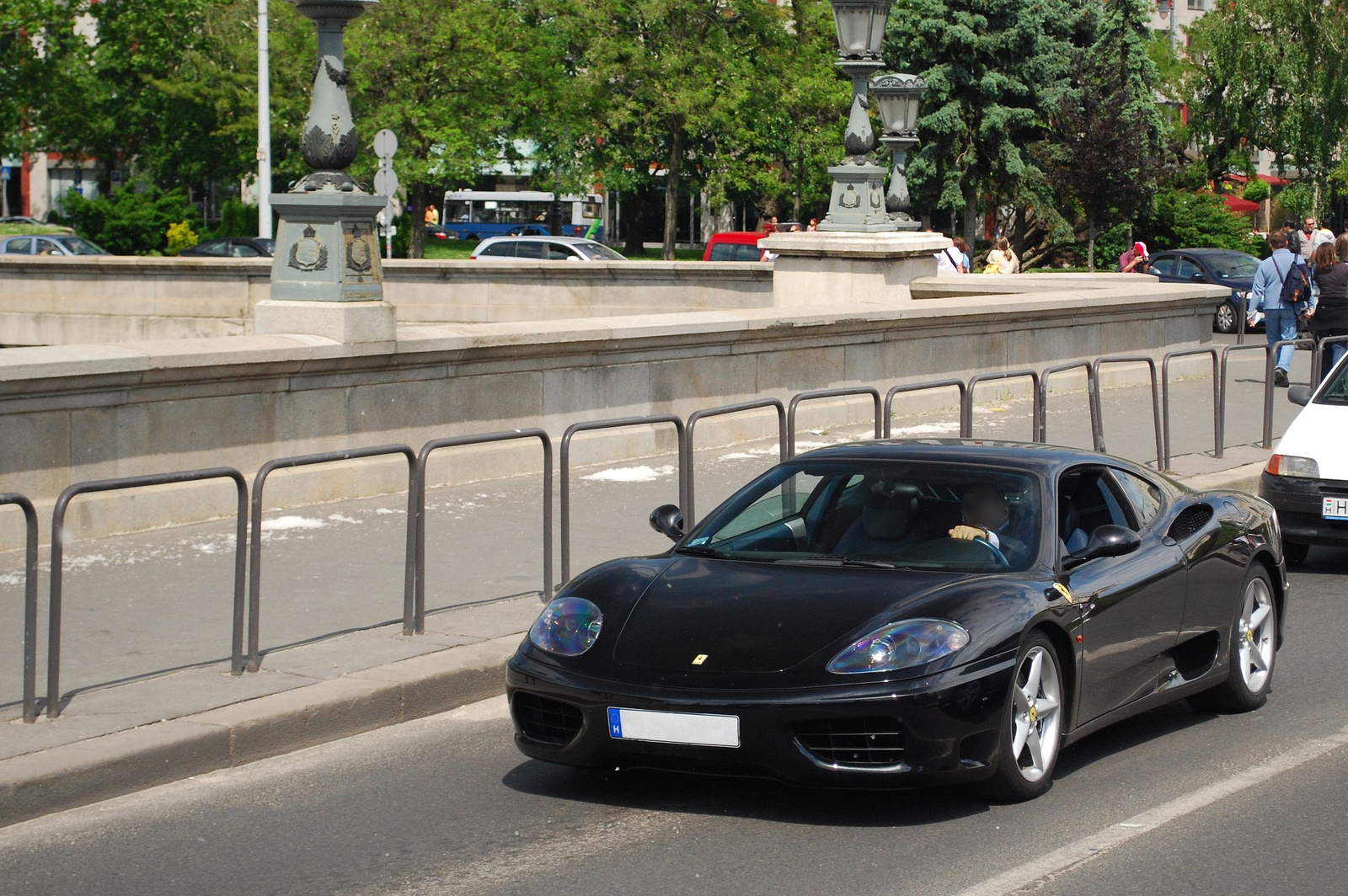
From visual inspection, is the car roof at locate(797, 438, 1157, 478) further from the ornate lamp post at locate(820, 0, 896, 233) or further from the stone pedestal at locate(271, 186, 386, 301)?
the ornate lamp post at locate(820, 0, 896, 233)

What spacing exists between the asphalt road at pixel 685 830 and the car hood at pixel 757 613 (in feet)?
1.81

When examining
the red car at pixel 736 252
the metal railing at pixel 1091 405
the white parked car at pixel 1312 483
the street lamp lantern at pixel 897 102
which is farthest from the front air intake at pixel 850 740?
the red car at pixel 736 252

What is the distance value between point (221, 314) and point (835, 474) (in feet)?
67.7

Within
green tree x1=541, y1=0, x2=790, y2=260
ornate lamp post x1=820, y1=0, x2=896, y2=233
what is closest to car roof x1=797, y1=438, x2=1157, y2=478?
ornate lamp post x1=820, y1=0, x2=896, y2=233

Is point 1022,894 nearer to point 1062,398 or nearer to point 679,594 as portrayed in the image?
point 679,594

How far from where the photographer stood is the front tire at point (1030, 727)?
5.63m

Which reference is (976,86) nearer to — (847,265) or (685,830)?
(847,265)

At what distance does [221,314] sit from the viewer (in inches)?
1016

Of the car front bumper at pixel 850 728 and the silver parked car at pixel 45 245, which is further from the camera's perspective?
the silver parked car at pixel 45 245

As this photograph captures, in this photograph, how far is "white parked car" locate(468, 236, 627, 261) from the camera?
1523 inches

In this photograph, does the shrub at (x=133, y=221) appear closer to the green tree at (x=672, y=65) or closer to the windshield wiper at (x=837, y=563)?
the green tree at (x=672, y=65)

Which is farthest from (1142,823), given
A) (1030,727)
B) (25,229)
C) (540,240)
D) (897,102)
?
(25,229)

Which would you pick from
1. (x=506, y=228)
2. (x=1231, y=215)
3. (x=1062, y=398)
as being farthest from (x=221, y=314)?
(x=506, y=228)

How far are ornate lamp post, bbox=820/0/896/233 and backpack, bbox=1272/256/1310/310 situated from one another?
14.7ft
